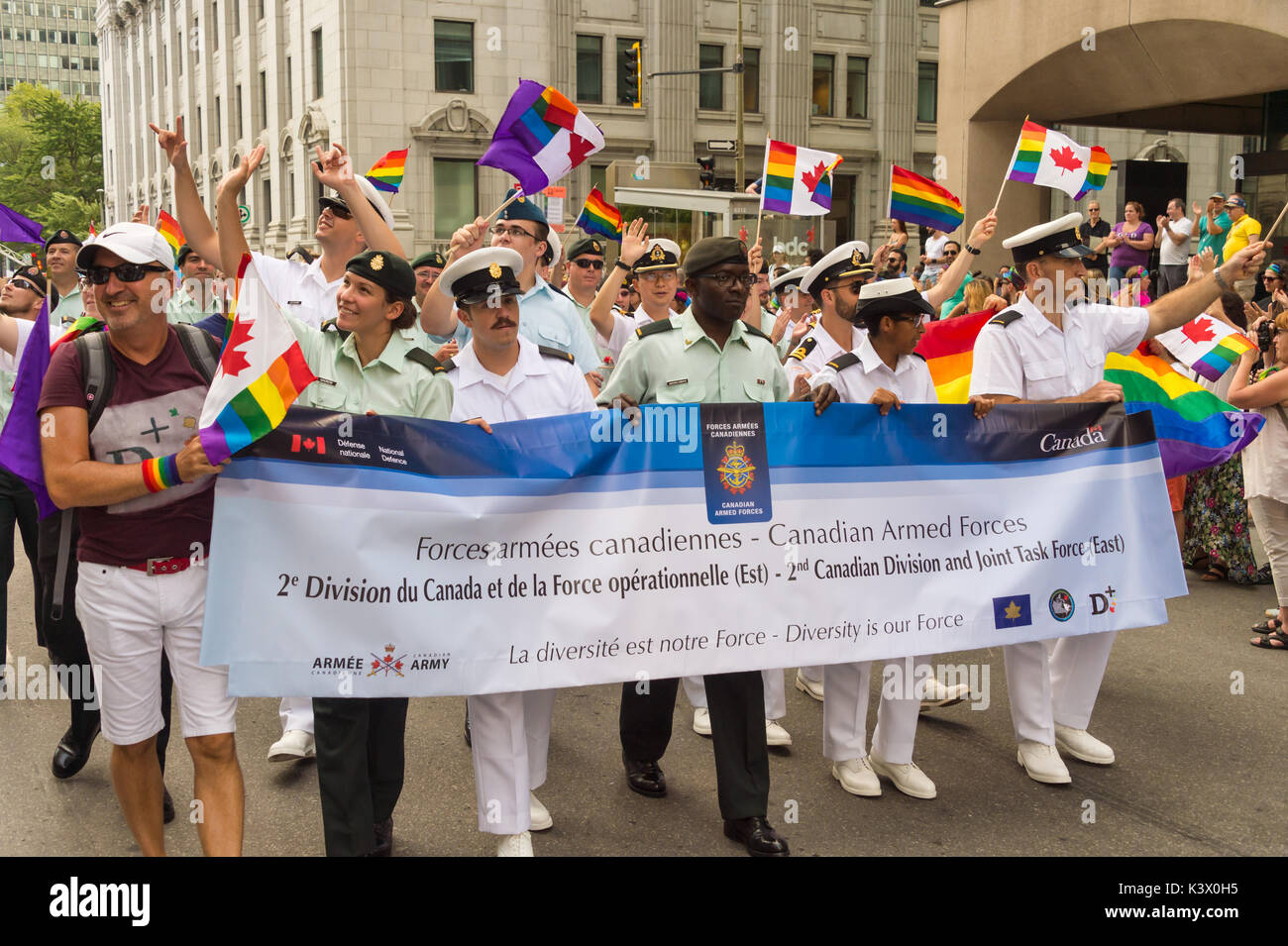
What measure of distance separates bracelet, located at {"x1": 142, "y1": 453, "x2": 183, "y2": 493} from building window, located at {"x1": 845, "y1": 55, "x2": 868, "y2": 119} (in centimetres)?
4163

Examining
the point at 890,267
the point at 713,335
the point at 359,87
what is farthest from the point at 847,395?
the point at 359,87

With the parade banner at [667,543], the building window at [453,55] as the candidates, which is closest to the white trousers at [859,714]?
the parade banner at [667,543]

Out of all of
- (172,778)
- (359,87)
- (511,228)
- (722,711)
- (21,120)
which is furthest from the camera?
(21,120)

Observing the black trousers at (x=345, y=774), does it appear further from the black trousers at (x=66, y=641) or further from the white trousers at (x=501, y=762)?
the black trousers at (x=66, y=641)

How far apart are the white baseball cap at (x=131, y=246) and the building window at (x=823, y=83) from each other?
133 ft

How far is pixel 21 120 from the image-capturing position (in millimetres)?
98688

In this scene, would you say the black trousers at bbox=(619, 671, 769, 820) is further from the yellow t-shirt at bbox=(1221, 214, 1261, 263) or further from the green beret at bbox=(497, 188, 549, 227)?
the yellow t-shirt at bbox=(1221, 214, 1261, 263)

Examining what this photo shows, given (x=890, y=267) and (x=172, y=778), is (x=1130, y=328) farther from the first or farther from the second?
(x=172, y=778)

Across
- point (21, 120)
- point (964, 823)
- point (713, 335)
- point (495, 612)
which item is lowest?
point (964, 823)

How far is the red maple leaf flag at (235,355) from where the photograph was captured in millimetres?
3822

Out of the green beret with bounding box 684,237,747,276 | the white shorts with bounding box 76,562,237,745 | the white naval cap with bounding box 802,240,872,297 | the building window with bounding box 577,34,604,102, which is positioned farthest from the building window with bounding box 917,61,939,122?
the white shorts with bounding box 76,562,237,745

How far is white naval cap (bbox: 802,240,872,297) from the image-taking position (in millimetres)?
6008

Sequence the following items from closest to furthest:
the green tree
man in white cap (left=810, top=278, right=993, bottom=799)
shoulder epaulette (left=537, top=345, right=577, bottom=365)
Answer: shoulder epaulette (left=537, top=345, right=577, bottom=365), man in white cap (left=810, top=278, right=993, bottom=799), the green tree

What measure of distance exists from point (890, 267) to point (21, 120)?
350 feet
